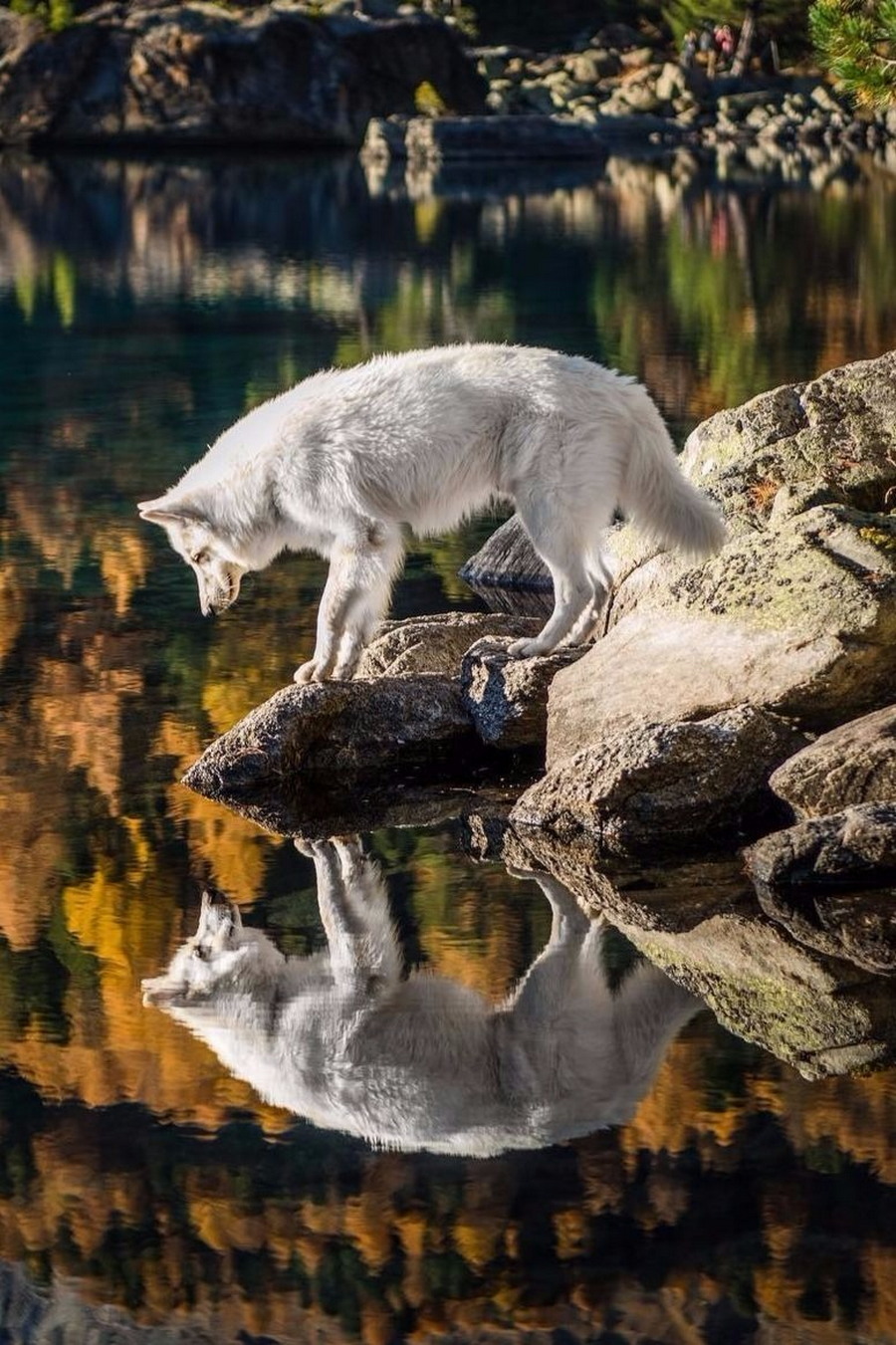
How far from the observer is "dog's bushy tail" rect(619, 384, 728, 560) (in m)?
10.5

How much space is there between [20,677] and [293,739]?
2685mm

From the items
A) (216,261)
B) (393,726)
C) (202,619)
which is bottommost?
(216,261)

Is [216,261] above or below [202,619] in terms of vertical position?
below

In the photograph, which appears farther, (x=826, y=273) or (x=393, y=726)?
(x=826, y=273)

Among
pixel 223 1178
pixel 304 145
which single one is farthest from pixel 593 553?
pixel 304 145

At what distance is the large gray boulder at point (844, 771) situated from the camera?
28.3ft

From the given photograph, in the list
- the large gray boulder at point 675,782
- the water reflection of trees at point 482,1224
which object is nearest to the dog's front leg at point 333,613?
the large gray boulder at point 675,782

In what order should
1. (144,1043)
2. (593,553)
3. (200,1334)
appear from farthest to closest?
1. (593,553)
2. (144,1043)
3. (200,1334)

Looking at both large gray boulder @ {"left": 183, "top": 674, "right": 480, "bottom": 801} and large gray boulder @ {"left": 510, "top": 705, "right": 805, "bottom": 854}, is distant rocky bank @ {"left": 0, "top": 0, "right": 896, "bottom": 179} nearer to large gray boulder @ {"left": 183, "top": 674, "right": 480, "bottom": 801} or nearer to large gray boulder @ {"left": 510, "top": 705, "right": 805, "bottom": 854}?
large gray boulder @ {"left": 183, "top": 674, "right": 480, "bottom": 801}

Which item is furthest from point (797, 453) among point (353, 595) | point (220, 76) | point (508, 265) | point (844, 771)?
point (220, 76)

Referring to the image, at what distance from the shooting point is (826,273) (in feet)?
108

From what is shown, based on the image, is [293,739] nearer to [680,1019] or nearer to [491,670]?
[491,670]

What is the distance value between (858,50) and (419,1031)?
7207 millimetres

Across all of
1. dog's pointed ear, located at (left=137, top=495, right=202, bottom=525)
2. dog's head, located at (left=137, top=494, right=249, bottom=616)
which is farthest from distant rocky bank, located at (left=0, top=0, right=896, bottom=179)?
dog's pointed ear, located at (left=137, top=495, right=202, bottom=525)
